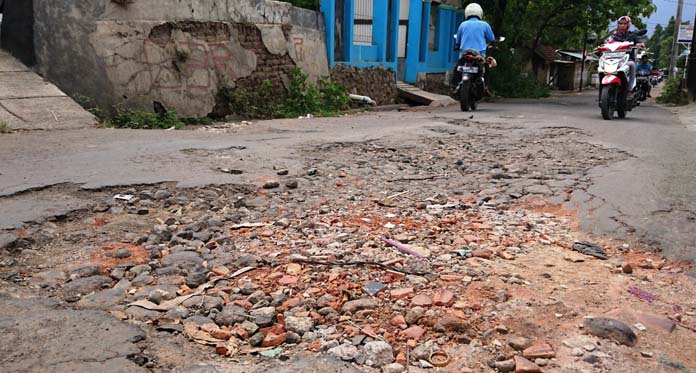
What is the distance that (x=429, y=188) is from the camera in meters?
4.06

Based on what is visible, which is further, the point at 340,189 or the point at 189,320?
the point at 340,189

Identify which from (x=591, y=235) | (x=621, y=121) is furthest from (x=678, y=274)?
(x=621, y=121)

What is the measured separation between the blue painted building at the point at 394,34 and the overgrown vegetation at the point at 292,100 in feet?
3.57

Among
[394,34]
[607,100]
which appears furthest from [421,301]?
[394,34]

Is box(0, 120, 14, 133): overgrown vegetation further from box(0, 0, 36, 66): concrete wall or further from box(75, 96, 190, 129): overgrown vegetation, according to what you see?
box(0, 0, 36, 66): concrete wall

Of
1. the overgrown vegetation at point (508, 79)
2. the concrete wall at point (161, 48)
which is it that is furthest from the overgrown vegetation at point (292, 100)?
→ the overgrown vegetation at point (508, 79)

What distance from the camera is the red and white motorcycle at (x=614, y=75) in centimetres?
768

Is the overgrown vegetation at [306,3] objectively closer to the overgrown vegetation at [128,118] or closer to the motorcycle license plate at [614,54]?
the overgrown vegetation at [128,118]

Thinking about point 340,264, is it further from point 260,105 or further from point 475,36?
point 475,36

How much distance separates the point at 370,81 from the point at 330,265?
995cm

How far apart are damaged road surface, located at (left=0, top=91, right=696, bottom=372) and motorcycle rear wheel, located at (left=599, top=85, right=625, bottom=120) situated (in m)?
3.36

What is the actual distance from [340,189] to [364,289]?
1.73 m

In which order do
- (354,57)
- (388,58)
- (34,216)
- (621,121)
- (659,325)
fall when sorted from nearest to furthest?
(659,325)
(34,216)
(621,121)
(354,57)
(388,58)

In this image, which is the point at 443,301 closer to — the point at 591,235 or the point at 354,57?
the point at 591,235
